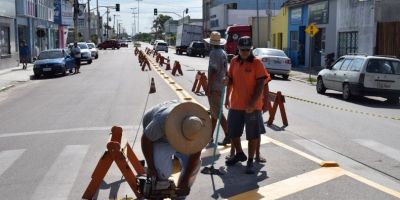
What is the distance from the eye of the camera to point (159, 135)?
507cm

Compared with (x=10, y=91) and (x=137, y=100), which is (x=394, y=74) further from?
(x=10, y=91)

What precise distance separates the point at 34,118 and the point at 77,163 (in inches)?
218

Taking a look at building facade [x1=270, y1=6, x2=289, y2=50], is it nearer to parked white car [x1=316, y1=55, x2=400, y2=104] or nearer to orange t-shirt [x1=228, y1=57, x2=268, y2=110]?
parked white car [x1=316, y1=55, x2=400, y2=104]

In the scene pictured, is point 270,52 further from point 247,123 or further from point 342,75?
point 247,123

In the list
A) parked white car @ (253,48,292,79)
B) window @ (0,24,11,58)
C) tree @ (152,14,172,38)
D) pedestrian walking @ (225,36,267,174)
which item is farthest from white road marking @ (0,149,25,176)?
tree @ (152,14,172,38)

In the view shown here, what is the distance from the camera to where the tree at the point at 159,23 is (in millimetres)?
181000

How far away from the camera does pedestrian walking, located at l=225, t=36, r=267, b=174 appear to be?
7.39 metres

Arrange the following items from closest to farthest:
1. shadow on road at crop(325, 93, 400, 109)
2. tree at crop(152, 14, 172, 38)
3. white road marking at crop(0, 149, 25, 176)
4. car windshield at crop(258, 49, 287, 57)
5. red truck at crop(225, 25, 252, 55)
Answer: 1. white road marking at crop(0, 149, 25, 176)
2. shadow on road at crop(325, 93, 400, 109)
3. car windshield at crop(258, 49, 287, 57)
4. red truck at crop(225, 25, 252, 55)
5. tree at crop(152, 14, 172, 38)

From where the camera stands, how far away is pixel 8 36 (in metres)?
36.2

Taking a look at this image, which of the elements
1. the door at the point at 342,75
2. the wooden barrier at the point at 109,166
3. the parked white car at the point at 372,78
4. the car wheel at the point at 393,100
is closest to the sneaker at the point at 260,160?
the wooden barrier at the point at 109,166

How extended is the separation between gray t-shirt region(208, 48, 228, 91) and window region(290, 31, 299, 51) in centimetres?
3109

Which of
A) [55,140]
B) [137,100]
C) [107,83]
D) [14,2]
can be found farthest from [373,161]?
[14,2]

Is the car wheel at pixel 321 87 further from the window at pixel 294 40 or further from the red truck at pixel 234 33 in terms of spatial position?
the red truck at pixel 234 33

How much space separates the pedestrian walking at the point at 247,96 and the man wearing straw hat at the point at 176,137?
2151 mm
